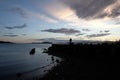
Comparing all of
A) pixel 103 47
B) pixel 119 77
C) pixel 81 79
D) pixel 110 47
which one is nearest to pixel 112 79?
pixel 119 77

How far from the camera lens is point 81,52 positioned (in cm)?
3731

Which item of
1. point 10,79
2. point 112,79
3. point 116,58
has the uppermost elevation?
point 116,58

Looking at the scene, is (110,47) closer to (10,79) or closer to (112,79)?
(112,79)

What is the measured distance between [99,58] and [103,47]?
2.01m

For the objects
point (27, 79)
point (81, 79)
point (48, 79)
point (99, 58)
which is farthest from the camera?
point (99, 58)

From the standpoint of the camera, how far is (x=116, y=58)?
22016 mm

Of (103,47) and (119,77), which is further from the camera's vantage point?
(103,47)

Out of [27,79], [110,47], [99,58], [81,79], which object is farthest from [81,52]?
[81,79]

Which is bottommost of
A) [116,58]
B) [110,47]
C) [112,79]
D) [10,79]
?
[10,79]

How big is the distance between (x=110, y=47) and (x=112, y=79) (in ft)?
34.8

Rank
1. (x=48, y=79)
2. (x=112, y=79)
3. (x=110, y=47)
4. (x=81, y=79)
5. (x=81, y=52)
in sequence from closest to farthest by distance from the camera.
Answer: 1. (x=112, y=79)
2. (x=81, y=79)
3. (x=48, y=79)
4. (x=110, y=47)
5. (x=81, y=52)

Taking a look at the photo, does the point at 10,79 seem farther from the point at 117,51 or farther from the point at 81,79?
the point at 117,51

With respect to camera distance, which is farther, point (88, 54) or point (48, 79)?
point (88, 54)

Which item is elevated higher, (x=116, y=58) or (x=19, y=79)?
(x=116, y=58)
